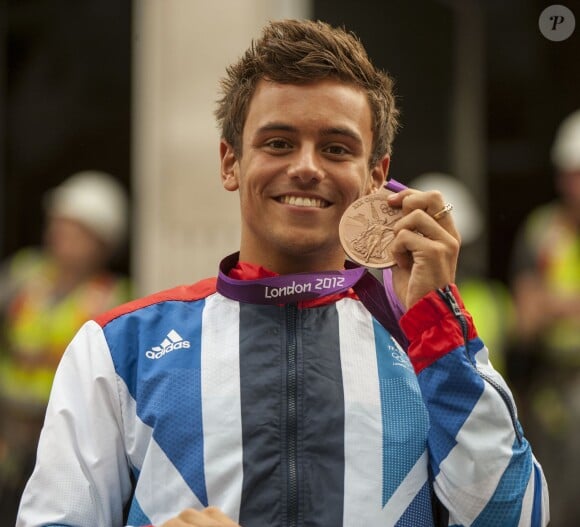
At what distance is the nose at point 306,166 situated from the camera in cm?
346

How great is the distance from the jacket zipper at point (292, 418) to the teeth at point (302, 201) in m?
0.28

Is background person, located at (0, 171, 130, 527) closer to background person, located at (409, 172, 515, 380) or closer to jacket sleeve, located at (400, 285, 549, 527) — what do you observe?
background person, located at (409, 172, 515, 380)

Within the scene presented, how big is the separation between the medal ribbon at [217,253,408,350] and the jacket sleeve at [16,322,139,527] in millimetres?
397

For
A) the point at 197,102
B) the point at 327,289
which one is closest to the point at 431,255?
the point at 327,289

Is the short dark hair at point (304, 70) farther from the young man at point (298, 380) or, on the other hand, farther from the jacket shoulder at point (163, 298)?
the jacket shoulder at point (163, 298)

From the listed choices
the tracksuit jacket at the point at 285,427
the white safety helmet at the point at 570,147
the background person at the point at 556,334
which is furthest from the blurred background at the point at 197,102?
the tracksuit jacket at the point at 285,427

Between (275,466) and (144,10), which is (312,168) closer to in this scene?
(275,466)

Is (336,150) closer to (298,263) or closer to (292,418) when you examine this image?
(298,263)

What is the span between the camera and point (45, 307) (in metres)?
8.81

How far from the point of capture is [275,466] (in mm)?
3291

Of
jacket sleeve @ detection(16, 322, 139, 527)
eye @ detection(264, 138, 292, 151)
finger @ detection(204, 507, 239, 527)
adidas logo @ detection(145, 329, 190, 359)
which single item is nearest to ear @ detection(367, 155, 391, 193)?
eye @ detection(264, 138, 292, 151)

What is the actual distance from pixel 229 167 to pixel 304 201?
40 cm

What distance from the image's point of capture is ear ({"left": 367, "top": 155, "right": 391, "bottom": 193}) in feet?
12.2

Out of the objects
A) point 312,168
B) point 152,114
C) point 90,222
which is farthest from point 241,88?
point 152,114
